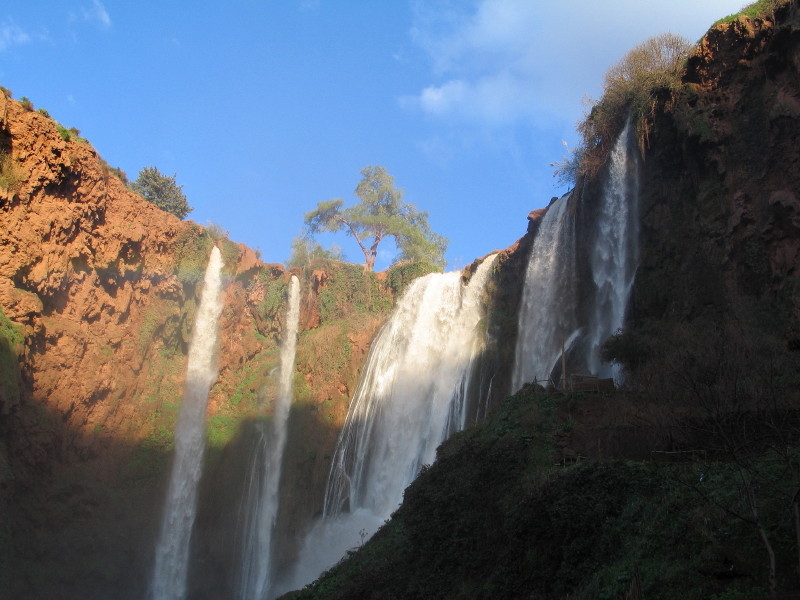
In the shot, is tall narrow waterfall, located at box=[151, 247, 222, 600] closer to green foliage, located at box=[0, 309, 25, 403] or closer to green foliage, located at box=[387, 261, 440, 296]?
green foliage, located at box=[387, 261, 440, 296]

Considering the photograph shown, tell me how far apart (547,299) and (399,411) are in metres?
A: 8.77

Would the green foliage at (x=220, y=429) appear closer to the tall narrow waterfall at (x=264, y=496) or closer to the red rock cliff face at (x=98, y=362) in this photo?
the red rock cliff face at (x=98, y=362)

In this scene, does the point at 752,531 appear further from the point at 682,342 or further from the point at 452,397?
the point at 452,397

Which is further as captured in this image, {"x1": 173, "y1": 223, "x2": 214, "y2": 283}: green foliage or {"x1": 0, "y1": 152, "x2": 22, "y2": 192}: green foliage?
{"x1": 173, "y1": 223, "x2": 214, "y2": 283}: green foliage

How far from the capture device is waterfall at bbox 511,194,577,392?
26109 mm

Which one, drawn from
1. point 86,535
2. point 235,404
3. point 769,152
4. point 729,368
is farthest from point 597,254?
point 86,535

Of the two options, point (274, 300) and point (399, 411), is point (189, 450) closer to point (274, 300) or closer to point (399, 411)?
point (274, 300)

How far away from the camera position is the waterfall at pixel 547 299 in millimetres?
26109

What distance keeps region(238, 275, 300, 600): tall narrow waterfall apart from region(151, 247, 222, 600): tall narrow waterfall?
2.65 meters

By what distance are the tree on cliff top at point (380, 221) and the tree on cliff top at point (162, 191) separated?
1239 centimetres

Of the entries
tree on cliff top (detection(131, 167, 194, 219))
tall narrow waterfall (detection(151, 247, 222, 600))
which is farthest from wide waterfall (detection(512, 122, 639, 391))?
tree on cliff top (detection(131, 167, 194, 219))

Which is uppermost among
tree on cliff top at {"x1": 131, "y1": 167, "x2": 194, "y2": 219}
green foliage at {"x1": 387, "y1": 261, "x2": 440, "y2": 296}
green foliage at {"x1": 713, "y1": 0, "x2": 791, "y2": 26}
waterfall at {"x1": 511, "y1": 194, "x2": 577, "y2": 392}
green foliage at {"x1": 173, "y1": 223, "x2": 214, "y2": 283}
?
tree on cliff top at {"x1": 131, "y1": 167, "x2": 194, "y2": 219}

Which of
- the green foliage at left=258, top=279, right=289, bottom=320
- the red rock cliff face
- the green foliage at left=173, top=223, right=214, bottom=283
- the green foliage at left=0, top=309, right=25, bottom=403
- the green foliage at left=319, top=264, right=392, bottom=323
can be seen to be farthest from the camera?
the green foliage at left=258, top=279, right=289, bottom=320

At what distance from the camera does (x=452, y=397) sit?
96.7 ft
